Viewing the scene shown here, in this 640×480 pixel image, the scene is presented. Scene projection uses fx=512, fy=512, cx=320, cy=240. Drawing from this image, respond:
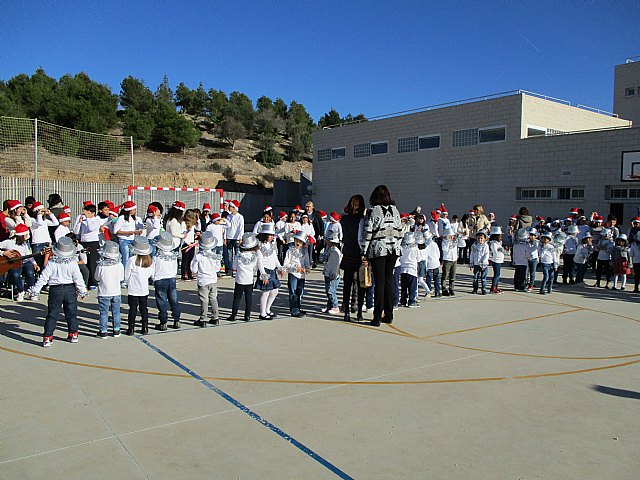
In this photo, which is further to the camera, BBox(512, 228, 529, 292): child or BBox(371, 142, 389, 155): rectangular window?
BBox(371, 142, 389, 155): rectangular window

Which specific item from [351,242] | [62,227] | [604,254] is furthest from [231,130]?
[351,242]

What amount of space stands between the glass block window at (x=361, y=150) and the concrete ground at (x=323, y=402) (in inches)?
1057

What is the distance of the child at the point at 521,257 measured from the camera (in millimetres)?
12008

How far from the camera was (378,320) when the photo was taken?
8.29 m

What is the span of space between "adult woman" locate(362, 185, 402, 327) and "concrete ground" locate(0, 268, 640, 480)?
1.94ft

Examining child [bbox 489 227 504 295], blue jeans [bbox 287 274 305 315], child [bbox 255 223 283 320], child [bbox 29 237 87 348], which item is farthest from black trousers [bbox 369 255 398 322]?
child [bbox 489 227 504 295]

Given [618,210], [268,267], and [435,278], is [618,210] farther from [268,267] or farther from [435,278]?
[268,267]

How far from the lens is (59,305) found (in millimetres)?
6840

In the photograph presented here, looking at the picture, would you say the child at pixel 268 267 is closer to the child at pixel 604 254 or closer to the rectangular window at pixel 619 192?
the child at pixel 604 254

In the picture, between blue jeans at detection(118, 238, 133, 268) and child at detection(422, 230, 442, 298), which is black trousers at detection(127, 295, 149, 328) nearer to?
blue jeans at detection(118, 238, 133, 268)

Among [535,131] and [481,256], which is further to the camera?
[535,131]

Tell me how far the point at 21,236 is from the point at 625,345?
406 inches

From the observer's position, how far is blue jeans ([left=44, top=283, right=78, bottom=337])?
267 inches

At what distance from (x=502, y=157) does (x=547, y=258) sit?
15.6 metres
